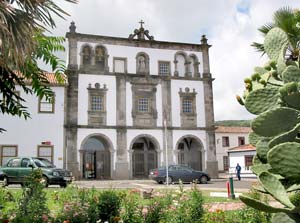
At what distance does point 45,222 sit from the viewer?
6.50 m

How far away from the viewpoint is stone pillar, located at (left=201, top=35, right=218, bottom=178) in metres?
32.4

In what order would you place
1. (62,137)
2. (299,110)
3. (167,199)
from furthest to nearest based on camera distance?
(62,137), (167,199), (299,110)

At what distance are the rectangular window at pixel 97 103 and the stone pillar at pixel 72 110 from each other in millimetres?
1436

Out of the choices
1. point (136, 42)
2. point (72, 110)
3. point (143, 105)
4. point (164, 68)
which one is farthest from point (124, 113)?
point (136, 42)

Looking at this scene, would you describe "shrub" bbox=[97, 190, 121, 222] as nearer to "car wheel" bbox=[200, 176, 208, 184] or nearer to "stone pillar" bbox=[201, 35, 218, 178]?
"car wheel" bbox=[200, 176, 208, 184]

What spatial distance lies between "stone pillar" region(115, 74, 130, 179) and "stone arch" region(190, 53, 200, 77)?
6.52m

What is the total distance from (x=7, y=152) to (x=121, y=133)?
347 inches

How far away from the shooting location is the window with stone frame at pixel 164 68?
3278 cm

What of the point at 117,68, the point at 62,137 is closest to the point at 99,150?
the point at 62,137

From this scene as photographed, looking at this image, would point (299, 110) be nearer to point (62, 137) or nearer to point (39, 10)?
point (39, 10)

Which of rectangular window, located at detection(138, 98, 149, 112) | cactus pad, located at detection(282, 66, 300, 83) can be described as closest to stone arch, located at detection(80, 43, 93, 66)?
rectangular window, located at detection(138, 98, 149, 112)

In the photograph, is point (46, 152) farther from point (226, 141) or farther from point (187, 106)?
point (226, 141)

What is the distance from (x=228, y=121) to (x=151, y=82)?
73.3m

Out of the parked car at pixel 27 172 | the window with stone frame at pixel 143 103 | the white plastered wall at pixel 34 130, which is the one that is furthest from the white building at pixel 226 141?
the parked car at pixel 27 172
